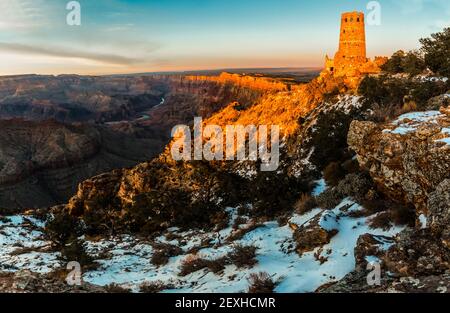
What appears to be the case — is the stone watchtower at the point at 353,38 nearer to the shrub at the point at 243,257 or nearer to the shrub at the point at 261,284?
the shrub at the point at 243,257

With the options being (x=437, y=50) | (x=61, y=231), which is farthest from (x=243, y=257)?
(x=437, y=50)

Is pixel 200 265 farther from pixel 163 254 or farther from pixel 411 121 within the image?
pixel 411 121

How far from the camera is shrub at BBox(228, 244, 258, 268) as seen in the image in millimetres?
12609

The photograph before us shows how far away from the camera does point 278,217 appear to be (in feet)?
64.4

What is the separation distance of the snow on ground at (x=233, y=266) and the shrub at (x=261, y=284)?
0.23m

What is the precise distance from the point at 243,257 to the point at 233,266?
1.54 feet

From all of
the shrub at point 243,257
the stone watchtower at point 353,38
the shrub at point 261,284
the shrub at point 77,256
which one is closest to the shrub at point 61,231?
the shrub at point 77,256

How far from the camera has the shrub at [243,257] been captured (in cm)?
1261

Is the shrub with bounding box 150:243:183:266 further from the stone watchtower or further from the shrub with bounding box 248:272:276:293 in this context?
the stone watchtower

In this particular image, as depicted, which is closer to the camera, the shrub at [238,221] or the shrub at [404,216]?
the shrub at [404,216]

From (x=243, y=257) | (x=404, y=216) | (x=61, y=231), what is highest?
(x=404, y=216)

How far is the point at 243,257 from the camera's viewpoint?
42.0 feet

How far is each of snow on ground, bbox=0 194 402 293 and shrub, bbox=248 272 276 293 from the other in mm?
228

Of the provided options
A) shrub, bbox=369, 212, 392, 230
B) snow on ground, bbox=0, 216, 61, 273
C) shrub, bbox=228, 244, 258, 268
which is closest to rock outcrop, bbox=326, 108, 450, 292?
shrub, bbox=369, 212, 392, 230
